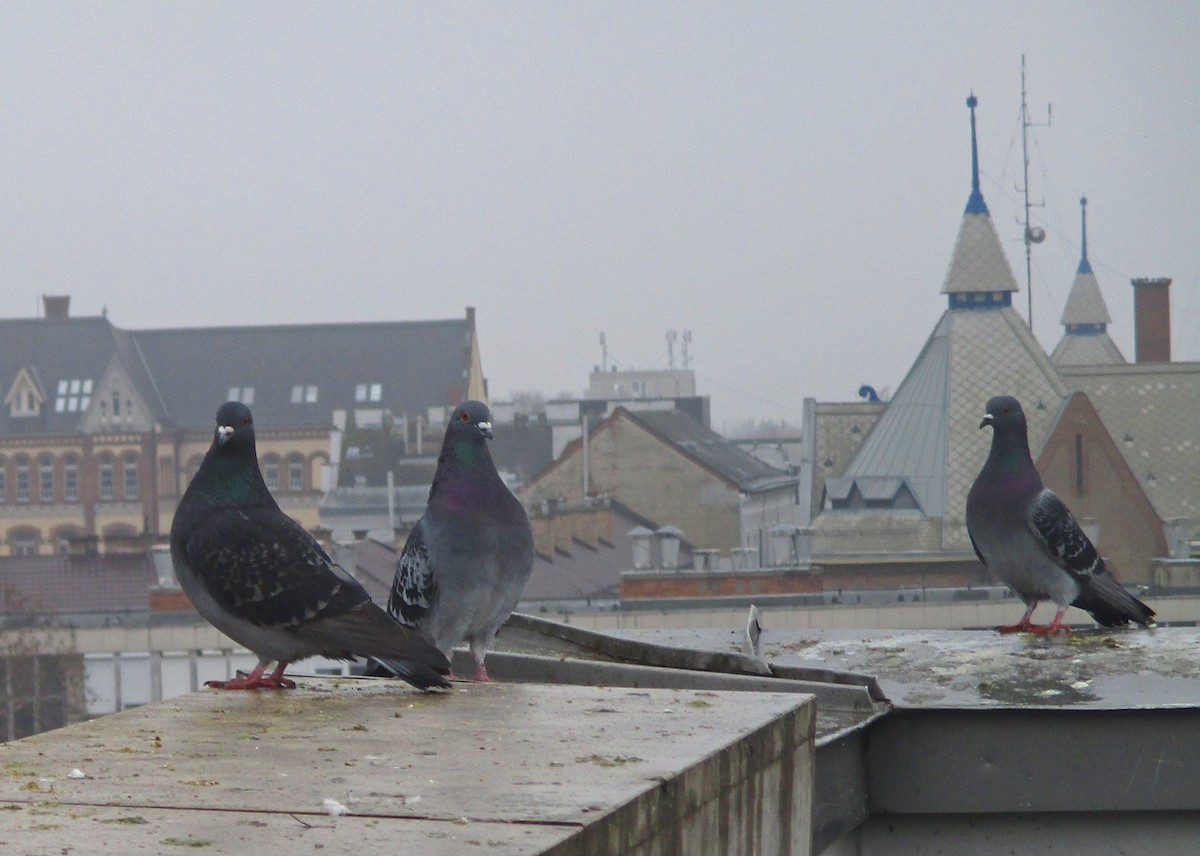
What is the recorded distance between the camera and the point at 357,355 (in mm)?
86250

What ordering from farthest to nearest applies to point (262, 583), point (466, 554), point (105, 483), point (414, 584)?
point (105, 483) < point (414, 584) < point (466, 554) < point (262, 583)

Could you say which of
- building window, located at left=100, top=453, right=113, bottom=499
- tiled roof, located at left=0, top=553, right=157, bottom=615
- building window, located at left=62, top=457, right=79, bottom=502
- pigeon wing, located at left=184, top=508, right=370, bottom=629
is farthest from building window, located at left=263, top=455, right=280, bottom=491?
pigeon wing, located at left=184, top=508, right=370, bottom=629

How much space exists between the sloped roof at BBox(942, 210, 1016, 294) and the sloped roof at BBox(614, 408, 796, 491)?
10.00 m

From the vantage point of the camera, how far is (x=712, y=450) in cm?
6053

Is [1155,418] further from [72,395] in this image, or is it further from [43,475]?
[43,475]

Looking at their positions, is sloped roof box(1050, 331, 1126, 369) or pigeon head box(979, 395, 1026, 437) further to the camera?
sloped roof box(1050, 331, 1126, 369)

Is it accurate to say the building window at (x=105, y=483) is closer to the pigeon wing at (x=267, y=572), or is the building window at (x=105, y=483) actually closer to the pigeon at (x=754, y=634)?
the pigeon at (x=754, y=634)

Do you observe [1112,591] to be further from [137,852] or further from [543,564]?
[543,564]

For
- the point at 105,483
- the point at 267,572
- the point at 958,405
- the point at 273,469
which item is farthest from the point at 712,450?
the point at 267,572

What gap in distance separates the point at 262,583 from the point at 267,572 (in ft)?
0.11

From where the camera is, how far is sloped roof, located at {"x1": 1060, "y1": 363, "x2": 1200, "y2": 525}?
47594 mm

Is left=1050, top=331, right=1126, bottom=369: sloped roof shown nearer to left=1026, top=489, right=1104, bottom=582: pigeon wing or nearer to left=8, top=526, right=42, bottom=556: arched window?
left=8, top=526, right=42, bottom=556: arched window

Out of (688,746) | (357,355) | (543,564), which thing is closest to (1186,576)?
(543,564)

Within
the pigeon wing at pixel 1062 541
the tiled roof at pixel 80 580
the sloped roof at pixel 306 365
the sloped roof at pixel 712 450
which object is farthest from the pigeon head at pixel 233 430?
the sloped roof at pixel 306 365
